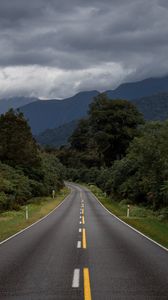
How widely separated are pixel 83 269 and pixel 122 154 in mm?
93638

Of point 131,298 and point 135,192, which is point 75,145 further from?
point 131,298

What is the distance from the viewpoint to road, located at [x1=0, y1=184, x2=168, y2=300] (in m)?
9.14

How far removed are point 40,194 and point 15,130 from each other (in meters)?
9.87

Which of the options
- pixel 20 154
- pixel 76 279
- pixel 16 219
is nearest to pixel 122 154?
pixel 20 154

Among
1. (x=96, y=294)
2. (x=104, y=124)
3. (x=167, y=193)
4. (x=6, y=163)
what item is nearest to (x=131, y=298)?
(x=96, y=294)

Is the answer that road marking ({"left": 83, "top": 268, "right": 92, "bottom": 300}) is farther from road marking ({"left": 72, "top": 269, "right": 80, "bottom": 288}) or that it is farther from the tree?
the tree

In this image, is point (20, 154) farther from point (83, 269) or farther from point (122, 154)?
point (83, 269)

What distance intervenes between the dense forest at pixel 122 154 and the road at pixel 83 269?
23.4 m

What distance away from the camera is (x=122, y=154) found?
10506 centimetres

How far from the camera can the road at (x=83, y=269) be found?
9.14m

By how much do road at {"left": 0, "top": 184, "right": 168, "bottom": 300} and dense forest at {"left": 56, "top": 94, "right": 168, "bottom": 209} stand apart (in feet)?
76.7

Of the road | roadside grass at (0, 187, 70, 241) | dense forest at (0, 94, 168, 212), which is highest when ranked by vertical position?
dense forest at (0, 94, 168, 212)

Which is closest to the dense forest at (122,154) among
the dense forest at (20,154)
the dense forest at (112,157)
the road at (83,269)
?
the dense forest at (112,157)

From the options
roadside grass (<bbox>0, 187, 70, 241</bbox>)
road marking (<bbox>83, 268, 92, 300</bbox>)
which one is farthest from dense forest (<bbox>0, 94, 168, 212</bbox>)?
road marking (<bbox>83, 268, 92, 300</bbox>)
